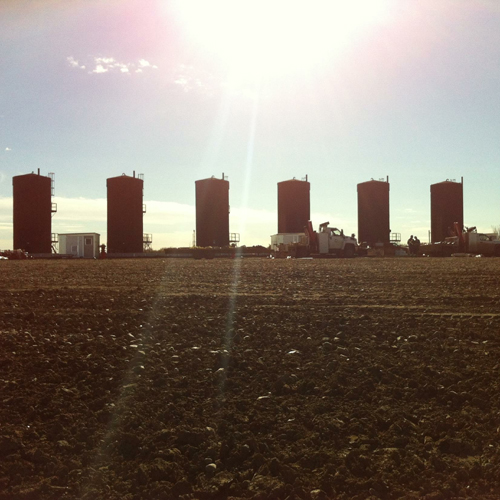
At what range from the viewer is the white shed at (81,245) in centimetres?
4678

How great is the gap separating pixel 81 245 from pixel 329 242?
78.7 ft

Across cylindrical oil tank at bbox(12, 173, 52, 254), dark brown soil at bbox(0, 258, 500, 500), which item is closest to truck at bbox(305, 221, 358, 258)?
cylindrical oil tank at bbox(12, 173, 52, 254)

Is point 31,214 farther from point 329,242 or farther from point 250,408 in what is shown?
point 250,408

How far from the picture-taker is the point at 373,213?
51438 millimetres

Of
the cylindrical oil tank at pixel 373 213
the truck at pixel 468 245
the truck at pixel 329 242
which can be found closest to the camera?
the truck at pixel 329 242

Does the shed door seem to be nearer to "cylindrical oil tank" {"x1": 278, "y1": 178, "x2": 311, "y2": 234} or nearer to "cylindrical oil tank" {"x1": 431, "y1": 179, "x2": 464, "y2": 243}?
"cylindrical oil tank" {"x1": 278, "y1": 178, "x2": 311, "y2": 234}

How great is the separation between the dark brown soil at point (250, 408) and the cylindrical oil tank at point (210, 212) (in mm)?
43415

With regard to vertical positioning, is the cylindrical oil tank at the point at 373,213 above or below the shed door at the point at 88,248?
above

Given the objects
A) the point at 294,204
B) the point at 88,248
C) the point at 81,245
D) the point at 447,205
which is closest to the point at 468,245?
the point at 447,205

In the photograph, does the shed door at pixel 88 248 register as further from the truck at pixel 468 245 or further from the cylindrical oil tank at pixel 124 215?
the truck at pixel 468 245

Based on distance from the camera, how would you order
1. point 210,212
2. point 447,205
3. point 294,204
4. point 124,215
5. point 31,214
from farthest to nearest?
point 447,205 < point 294,204 < point 210,212 < point 124,215 < point 31,214

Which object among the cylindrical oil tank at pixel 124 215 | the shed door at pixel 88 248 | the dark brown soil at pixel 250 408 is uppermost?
the cylindrical oil tank at pixel 124 215

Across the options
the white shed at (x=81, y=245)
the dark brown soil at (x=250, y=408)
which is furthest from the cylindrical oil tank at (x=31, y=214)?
the dark brown soil at (x=250, y=408)

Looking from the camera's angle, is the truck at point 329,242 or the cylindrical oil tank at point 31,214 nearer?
the truck at point 329,242
